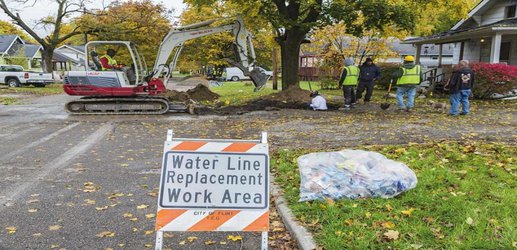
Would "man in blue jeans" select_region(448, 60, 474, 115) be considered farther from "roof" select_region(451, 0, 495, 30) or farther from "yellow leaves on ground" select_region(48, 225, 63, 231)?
"yellow leaves on ground" select_region(48, 225, 63, 231)

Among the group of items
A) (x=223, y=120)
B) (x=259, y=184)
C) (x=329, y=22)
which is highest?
(x=329, y=22)

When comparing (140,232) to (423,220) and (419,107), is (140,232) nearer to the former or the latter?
(423,220)

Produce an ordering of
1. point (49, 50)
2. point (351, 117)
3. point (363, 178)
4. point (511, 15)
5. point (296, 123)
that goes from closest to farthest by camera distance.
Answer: point (363, 178) < point (296, 123) < point (351, 117) < point (511, 15) < point (49, 50)

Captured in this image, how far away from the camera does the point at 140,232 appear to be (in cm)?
468

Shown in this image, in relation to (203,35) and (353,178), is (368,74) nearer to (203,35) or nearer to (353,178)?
(203,35)

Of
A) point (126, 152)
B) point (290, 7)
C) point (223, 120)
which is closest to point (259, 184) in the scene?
point (126, 152)

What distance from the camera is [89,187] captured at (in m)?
6.28

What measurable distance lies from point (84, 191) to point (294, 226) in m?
3.23

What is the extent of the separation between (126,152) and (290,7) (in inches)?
483

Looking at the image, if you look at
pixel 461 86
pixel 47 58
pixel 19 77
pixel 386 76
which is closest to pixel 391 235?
pixel 461 86

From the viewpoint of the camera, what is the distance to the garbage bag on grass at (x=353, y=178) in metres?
5.16

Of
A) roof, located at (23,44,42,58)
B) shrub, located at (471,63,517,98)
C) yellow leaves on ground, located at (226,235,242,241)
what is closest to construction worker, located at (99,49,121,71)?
yellow leaves on ground, located at (226,235,242,241)

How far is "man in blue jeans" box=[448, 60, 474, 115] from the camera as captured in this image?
12992 millimetres

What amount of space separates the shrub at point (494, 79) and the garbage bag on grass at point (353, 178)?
48.0 ft
